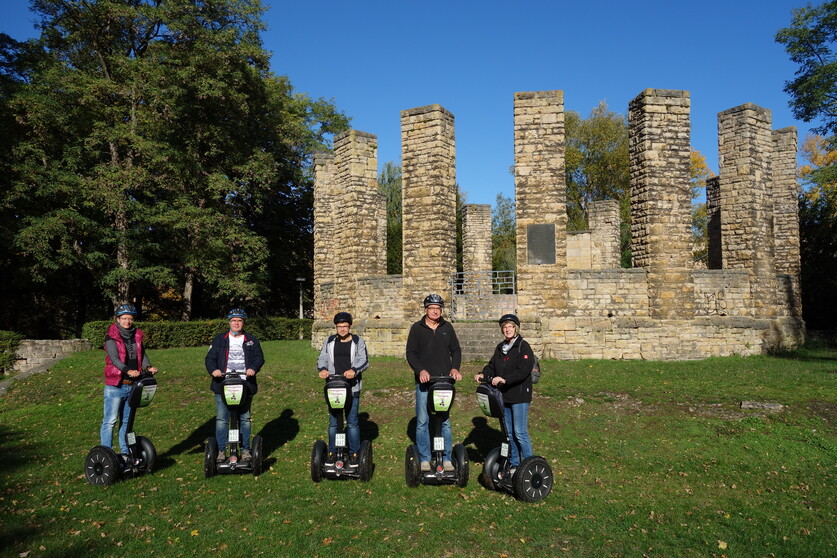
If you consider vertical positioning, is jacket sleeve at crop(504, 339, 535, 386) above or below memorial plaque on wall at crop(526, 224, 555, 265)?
below

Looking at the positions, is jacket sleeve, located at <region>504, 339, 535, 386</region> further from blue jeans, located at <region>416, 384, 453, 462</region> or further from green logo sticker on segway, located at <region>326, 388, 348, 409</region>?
green logo sticker on segway, located at <region>326, 388, 348, 409</region>

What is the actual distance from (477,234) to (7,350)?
19.3 meters

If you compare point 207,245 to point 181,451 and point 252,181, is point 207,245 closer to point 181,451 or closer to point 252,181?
point 252,181

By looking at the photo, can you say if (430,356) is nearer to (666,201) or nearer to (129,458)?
(129,458)

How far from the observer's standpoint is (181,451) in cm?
787

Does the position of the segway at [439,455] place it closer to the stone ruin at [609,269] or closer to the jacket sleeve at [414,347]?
the jacket sleeve at [414,347]

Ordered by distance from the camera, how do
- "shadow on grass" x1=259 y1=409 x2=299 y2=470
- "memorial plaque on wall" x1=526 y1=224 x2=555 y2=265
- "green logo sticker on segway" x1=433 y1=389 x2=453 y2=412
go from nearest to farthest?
1. "green logo sticker on segway" x1=433 y1=389 x2=453 y2=412
2. "shadow on grass" x1=259 y1=409 x2=299 y2=470
3. "memorial plaque on wall" x1=526 y1=224 x2=555 y2=265

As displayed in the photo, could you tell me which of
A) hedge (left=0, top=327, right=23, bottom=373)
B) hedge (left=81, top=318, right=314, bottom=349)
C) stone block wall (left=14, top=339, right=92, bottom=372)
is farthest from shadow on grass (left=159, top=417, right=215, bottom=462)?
hedge (left=81, top=318, right=314, bottom=349)

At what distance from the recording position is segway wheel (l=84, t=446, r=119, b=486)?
613 centimetres

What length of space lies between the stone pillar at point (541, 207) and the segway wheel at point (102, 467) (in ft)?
37.4

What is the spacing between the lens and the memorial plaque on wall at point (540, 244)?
1550cm

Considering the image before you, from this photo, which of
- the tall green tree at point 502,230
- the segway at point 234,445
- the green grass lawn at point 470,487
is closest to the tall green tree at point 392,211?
the tall green tree at point 502,230

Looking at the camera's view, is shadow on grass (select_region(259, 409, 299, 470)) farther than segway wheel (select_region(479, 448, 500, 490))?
Yes

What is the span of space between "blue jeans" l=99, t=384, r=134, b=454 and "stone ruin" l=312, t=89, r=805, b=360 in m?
9.68
